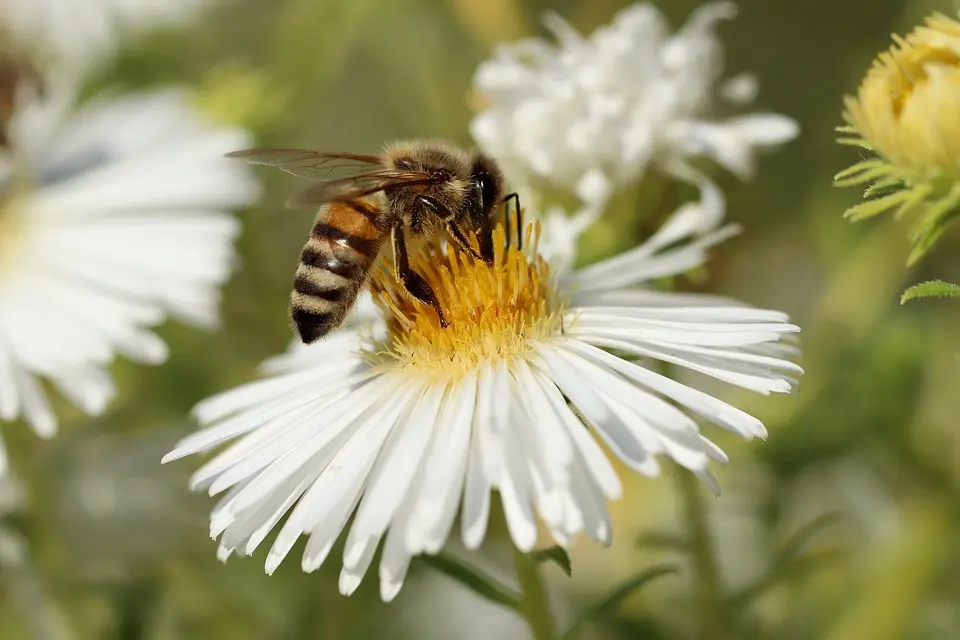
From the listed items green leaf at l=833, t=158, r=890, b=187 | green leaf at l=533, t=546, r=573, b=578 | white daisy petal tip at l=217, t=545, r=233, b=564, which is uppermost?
green leaf at l=833, t=158, r=890, b=187

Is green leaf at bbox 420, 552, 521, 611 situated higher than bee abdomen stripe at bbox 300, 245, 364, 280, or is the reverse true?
bee abdomen stripe at bbox 300, 245, 364, 280

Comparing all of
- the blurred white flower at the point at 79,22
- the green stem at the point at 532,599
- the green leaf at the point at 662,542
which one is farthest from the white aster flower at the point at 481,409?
the blurred white flower at the point at 79,22

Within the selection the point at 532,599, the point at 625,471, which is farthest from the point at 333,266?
the point at 625,471

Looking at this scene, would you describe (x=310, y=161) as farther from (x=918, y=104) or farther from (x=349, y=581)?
(x=918, y=104)

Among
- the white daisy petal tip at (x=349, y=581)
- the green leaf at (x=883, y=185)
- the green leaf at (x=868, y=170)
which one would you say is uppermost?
the green leaf at (x=868, y=170)

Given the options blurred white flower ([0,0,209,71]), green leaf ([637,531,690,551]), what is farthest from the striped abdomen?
blurred white flower ([0,0,209,71])

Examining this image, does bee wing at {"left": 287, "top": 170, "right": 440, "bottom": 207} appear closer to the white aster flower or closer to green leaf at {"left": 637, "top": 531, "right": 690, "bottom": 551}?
the white aster flower

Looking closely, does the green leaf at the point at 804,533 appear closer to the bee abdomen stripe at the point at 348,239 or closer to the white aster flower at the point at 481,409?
the white aster flower at the point at 481,409
